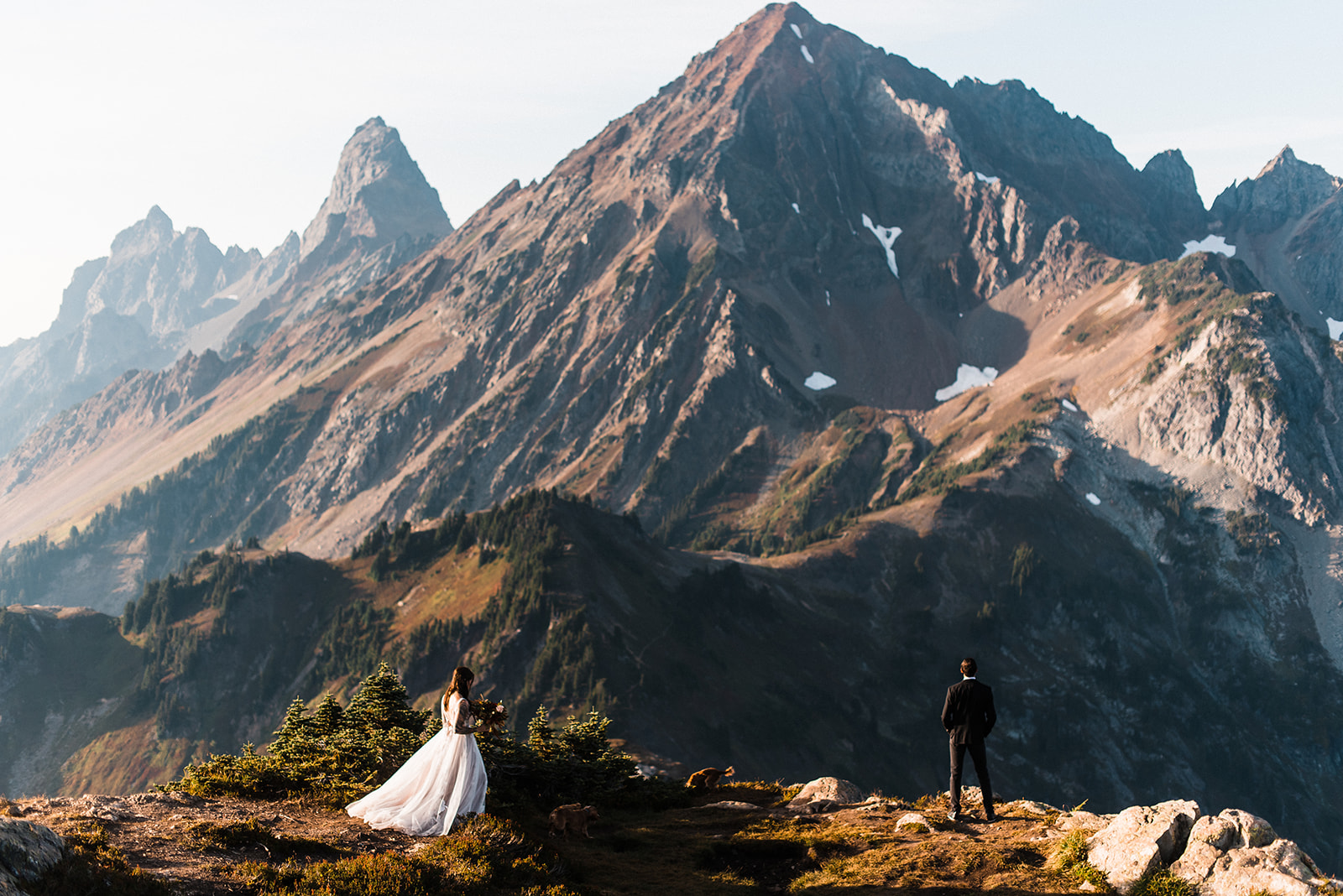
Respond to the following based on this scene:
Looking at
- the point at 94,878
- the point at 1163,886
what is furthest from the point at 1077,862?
the point at 94,878

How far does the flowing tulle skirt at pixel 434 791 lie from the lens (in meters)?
21.7

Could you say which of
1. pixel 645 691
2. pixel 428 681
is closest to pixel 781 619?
pixel 645 691

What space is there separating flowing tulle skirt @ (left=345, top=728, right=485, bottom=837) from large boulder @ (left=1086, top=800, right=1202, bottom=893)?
14.6 m

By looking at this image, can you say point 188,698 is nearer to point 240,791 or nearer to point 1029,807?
point 240,791

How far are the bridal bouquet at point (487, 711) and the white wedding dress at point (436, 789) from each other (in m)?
1.02

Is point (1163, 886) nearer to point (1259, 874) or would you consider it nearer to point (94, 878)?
point (1259, 874)

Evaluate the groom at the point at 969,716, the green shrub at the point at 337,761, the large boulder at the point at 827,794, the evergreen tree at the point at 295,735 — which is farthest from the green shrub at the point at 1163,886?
the evergreen tree at the point at 295,735

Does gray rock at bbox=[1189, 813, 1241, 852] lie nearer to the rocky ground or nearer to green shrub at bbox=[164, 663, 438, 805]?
the rocky ground

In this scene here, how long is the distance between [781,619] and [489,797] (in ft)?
557

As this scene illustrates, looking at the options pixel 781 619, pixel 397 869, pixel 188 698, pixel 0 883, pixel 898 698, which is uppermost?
pixel 0 883

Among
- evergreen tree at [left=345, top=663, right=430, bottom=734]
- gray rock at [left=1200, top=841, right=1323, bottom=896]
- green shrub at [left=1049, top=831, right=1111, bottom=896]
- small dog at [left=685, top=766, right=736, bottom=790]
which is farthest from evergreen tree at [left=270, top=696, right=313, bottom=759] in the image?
gray rock at [left=1200, top=841, right=1323, bottom=896]

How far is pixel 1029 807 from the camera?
26.3 m

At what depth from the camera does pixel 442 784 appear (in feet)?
72.1

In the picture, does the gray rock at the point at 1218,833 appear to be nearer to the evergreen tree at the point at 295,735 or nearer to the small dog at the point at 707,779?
the small dog at the point at 707,779
